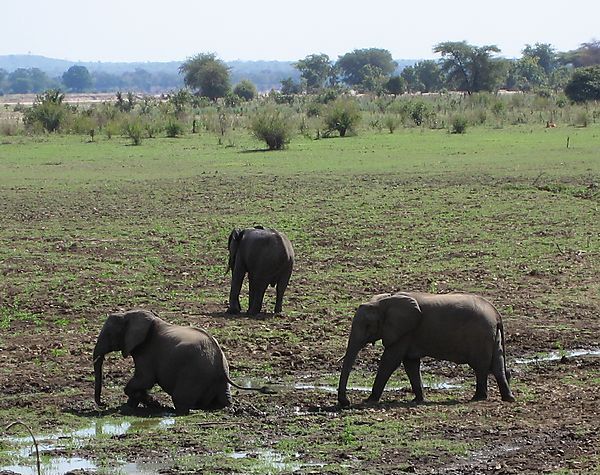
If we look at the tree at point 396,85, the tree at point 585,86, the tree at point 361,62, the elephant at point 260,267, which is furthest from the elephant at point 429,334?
→ the tree at point 361,62

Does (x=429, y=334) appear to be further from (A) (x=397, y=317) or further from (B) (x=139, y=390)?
(B) (x=139, y=390)

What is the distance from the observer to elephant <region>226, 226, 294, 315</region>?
1630cm

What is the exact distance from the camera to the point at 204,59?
11081 cm

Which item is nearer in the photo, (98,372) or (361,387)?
(98,372)

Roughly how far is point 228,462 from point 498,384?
3.31 metres

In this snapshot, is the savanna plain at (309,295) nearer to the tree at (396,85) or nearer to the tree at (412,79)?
the tree at (396,85)

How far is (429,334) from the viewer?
1186 cm

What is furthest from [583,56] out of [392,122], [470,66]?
[392,122]

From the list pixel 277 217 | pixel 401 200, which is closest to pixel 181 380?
pixel 277 217

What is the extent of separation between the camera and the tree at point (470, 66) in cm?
9675

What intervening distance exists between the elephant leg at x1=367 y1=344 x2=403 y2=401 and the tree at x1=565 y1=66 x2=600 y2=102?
58.9m

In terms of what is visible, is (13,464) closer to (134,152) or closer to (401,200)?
(401,200)

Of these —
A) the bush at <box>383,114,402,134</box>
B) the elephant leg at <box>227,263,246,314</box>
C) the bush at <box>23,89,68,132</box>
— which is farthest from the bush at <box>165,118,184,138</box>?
the elephant leg at <box>227,263,246,314</box>

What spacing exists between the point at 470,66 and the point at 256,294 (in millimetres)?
84228
